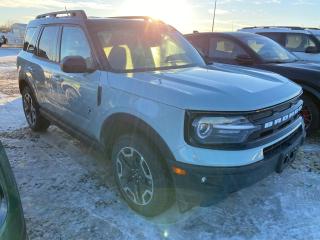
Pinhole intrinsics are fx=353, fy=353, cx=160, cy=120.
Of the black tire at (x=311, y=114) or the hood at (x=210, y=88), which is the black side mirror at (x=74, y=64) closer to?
the hood at (x=210, y=88)

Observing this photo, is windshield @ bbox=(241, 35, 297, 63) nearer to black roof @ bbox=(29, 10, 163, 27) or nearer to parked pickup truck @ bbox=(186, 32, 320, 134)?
parked pickup truck @ bbox=(186, 32, 320, 134)

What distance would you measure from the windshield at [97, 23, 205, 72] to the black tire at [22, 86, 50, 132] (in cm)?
221

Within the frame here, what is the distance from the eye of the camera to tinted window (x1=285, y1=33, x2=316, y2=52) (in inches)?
344

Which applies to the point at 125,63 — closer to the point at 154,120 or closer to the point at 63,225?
the point at 154,120

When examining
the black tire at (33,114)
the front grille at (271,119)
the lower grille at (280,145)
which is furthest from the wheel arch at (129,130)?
the black tire at (33,114)

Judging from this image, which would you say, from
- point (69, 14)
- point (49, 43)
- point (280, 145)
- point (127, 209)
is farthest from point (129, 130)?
point (49, 43)

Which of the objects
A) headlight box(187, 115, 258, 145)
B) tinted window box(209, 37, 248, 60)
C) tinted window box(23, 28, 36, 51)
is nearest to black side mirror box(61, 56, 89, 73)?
headlight box(187, 115, 258, 145)

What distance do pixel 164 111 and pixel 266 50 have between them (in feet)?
13.0

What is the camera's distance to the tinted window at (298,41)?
8742 millimetres

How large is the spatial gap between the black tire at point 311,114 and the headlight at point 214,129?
309cm

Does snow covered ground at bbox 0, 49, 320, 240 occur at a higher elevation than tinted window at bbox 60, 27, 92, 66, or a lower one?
lower

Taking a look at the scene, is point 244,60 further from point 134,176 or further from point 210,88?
point 134,176

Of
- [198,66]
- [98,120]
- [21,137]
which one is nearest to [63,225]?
[98,120]

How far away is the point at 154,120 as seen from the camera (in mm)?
2850
